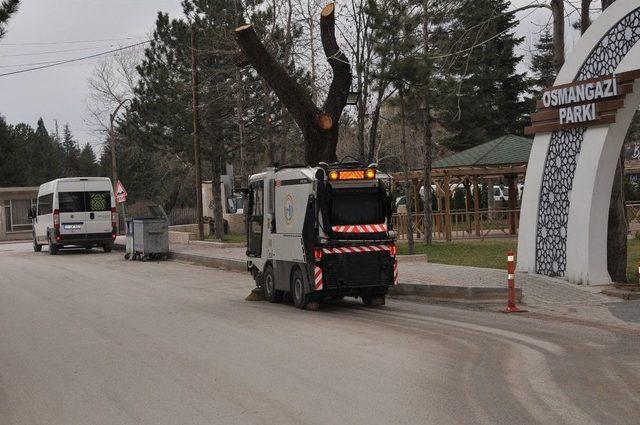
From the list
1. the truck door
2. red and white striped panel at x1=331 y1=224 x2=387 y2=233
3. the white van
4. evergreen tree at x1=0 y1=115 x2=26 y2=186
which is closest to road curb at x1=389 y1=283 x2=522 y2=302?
red and white striped panel at x1=331 y1=224 x2=387 y2=233

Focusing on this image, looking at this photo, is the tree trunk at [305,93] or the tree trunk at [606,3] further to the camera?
the tree trunk at [305,93]

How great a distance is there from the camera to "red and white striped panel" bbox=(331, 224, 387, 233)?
46.8ft

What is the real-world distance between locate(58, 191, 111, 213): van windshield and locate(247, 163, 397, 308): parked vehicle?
63.4 ft

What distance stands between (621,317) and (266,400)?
23.5 ft

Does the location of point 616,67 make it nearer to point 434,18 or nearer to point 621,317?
point 621,317

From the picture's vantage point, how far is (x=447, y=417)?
6.62m

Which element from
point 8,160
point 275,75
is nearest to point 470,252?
point 275,75

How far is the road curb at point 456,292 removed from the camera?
1489 centimetres

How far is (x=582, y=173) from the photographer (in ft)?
52.6

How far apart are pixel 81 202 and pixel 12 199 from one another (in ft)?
79.3

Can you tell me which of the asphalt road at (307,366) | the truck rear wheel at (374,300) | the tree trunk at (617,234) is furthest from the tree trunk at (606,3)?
the truck rear wheel at (374,300)

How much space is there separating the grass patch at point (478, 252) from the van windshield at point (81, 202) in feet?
39.9

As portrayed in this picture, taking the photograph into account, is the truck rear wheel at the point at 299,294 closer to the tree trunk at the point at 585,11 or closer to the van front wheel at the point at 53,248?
the tree trunk at the point at 585,11

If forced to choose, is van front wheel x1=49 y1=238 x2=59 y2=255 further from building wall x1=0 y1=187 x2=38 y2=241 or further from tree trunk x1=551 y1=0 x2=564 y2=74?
tree trunk x1=551 y1=0 x2=564 y2=74
